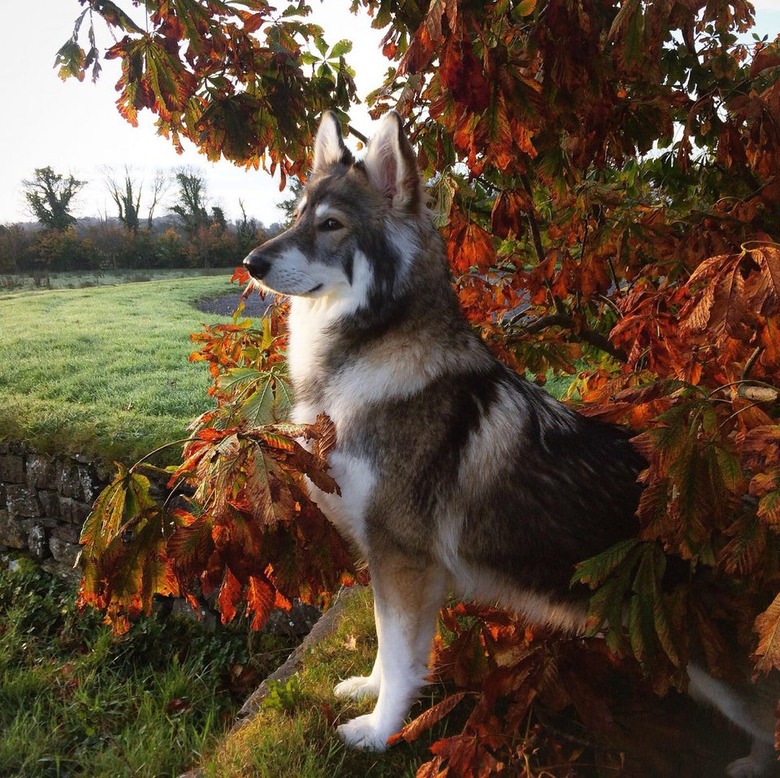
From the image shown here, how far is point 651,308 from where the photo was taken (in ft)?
7.47

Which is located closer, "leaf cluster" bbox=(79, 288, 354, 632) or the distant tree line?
"leaf cluster" bbox=(79, 288, 354, 632)

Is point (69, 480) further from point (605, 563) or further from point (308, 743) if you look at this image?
point (605, 563)

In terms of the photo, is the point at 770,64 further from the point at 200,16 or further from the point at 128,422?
the point at 128,422

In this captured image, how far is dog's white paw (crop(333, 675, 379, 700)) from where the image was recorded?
7.73 feet

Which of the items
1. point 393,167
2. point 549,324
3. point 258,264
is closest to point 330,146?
point 393,167

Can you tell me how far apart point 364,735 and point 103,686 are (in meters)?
2.70

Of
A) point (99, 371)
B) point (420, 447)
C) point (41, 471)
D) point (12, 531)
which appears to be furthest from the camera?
point (99, 371)

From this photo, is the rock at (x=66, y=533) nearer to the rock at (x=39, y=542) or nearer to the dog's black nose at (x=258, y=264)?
the rock at (x=39, y=542)

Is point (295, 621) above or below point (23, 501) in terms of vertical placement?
below

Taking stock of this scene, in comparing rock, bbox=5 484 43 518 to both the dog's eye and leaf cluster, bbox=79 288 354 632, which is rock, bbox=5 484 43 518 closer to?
leaf cluster, bbox=79 288 354 632

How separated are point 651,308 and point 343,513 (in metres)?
1.31

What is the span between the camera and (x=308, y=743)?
7.01 feet

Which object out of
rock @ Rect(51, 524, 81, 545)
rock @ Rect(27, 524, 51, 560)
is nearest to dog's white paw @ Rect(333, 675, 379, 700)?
rock @ Rect(51, 524, 81, 545)

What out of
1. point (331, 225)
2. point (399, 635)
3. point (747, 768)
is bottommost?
point (747, 768)
